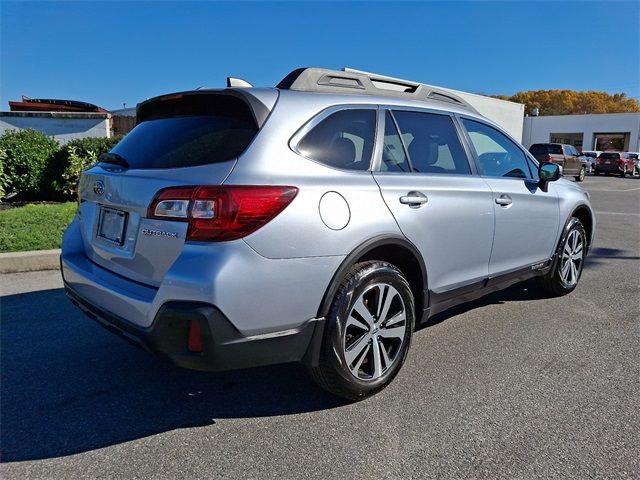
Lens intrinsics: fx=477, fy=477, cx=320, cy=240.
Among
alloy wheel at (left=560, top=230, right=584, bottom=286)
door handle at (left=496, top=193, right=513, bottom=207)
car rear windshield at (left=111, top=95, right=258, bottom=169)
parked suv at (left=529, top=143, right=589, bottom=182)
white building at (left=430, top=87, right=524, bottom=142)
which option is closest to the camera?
car rear windshield at (left=111, top=95, right=258, bottom=169)

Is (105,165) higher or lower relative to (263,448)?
higher

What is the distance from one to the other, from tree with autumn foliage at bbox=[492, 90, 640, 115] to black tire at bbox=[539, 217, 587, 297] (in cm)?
8746

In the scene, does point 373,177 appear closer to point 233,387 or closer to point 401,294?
point 401,294

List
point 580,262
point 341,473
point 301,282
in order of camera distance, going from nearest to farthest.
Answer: point 341,473
point 301,282
point 580,262

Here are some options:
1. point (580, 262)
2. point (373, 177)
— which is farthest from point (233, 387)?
point (580, 262)

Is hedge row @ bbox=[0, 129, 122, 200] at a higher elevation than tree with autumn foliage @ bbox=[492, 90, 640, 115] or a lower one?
lower

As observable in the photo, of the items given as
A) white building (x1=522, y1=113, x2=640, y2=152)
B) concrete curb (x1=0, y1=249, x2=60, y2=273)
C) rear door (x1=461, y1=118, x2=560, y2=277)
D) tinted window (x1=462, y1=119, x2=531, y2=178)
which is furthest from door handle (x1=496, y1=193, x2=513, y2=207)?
white building (x1=522, y1=113, x2=640, y2=152)

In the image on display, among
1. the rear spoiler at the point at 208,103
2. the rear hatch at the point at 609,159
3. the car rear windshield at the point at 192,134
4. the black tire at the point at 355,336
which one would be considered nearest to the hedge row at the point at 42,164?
the rear spoiler at the point at 208,103

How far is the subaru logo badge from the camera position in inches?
110

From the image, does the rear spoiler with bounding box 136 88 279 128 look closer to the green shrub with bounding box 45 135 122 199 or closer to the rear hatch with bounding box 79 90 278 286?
the rear hatch with bounding box 79 90 278 286

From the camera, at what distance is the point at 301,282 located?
2.43m

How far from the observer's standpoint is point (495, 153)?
4.23 metres

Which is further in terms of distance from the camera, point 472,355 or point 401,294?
point 472,355

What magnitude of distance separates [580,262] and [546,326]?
142 cm
